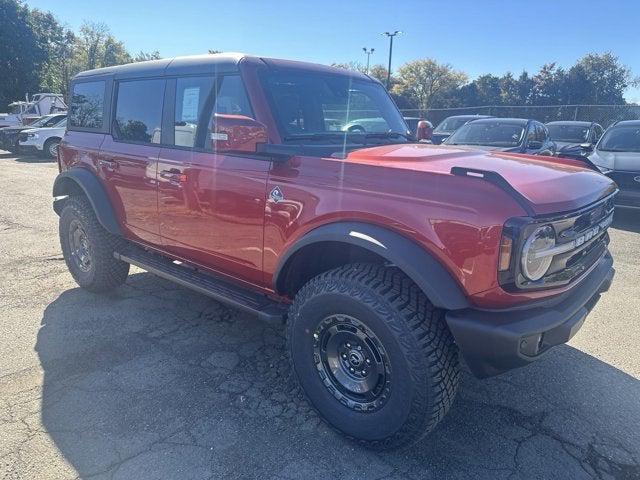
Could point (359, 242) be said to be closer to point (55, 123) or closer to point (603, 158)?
point (603, 158)

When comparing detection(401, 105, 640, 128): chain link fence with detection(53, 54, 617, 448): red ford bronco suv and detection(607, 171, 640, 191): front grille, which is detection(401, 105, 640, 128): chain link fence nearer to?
detection(607, 171, 640, 191): front grille

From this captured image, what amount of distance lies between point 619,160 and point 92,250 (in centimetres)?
826

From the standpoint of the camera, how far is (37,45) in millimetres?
33031

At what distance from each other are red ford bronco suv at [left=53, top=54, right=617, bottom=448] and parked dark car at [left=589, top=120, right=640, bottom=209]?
5544mm

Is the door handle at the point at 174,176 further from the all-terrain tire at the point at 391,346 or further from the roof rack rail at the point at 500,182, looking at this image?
the roof rack rail at the point at 500,182

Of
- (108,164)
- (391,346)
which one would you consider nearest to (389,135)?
(391,346)

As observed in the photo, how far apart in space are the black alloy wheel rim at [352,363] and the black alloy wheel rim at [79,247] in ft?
9.54

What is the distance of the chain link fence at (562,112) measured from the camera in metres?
19.0

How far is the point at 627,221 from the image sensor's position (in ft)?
26.9

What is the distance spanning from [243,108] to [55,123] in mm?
17650

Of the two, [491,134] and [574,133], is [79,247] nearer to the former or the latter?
[491,134]

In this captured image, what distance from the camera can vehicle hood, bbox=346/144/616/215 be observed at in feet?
7.23

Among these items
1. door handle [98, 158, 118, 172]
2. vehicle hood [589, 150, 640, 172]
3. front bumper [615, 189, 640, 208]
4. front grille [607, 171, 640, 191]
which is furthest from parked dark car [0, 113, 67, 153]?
front bumper [615, 189, 640, 208]

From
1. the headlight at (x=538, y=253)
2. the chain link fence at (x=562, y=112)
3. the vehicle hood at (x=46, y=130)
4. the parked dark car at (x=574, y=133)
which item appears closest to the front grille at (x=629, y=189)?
the parked dark car at (x=574, y=133)
